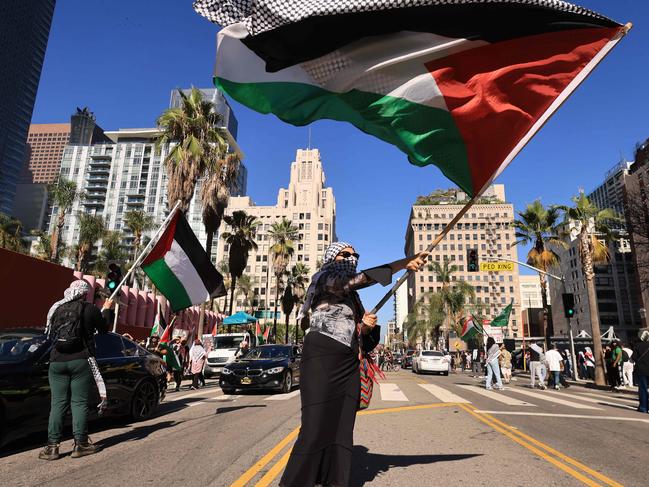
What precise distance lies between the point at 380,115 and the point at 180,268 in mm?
6863

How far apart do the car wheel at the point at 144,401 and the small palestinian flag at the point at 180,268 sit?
207 centimetres

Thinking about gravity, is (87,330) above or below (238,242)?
below

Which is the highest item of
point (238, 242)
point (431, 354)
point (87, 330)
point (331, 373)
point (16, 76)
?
point (16, 76)

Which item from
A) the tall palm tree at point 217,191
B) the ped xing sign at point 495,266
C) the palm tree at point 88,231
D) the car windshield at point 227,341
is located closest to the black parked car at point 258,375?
the car windshield at point 227,341

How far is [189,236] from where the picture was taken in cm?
1059

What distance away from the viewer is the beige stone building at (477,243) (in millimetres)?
124062

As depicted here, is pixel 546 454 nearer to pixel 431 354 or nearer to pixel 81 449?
pixel 81 449

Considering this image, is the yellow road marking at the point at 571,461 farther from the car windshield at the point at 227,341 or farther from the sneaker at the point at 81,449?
the car windshield at the point at 227,341

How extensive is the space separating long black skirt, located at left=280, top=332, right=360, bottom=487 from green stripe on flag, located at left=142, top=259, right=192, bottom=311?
283 inches

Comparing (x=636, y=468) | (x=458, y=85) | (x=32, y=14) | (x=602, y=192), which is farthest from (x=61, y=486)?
(x=32, y=14)

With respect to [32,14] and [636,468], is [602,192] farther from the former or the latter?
[32,14]

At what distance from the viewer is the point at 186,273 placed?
1039cm

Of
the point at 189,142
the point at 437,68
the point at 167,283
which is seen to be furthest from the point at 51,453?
the point at 189,142

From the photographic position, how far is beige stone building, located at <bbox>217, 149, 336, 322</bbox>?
424ft
